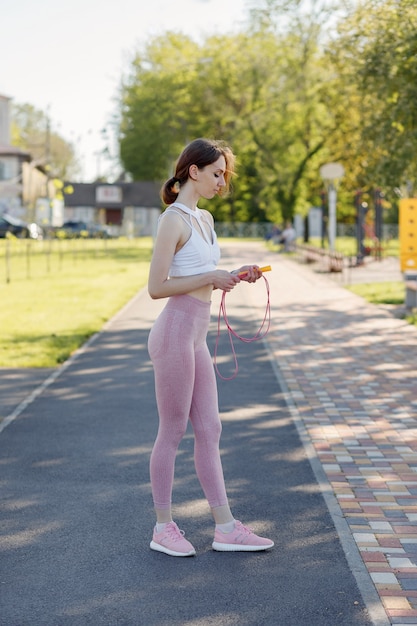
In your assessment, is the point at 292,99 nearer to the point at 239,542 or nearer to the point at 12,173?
the point at 12,173

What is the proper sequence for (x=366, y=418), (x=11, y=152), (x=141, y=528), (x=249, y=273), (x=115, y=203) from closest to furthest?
(x=249, y=273), (x=141, y=528), (x=366, y=418), (x=11, y=152), (x=115, y=203)

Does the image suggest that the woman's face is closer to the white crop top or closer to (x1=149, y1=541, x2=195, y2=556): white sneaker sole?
the white crop top

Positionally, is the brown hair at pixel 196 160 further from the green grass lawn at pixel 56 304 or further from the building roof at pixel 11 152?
the building roof at pixel 11 152

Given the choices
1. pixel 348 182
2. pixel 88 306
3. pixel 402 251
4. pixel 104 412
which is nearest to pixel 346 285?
pixel 402 251

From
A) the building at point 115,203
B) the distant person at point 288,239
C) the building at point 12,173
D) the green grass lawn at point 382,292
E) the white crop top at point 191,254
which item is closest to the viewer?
the white crop top at point 191,254

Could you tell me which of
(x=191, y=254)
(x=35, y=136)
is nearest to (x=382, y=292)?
(x=191, y=254)

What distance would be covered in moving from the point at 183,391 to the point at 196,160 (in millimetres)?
1041

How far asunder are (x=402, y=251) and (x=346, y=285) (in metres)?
4.22

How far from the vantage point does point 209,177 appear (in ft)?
16.2

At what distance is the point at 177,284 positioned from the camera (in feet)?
16.0

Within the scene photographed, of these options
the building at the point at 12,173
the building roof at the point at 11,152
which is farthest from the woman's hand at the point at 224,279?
the building roof at the point at 11,152

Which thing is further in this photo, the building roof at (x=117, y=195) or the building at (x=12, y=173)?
the building roof at (x=117, y=195)

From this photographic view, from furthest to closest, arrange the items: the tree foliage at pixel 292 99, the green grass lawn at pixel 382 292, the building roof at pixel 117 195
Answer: the building roof at pixel 117 195
the green grass lawn at pixel 382 292
the tree foliage at pixel 292 99

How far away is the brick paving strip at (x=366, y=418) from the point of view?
4.97 meters
